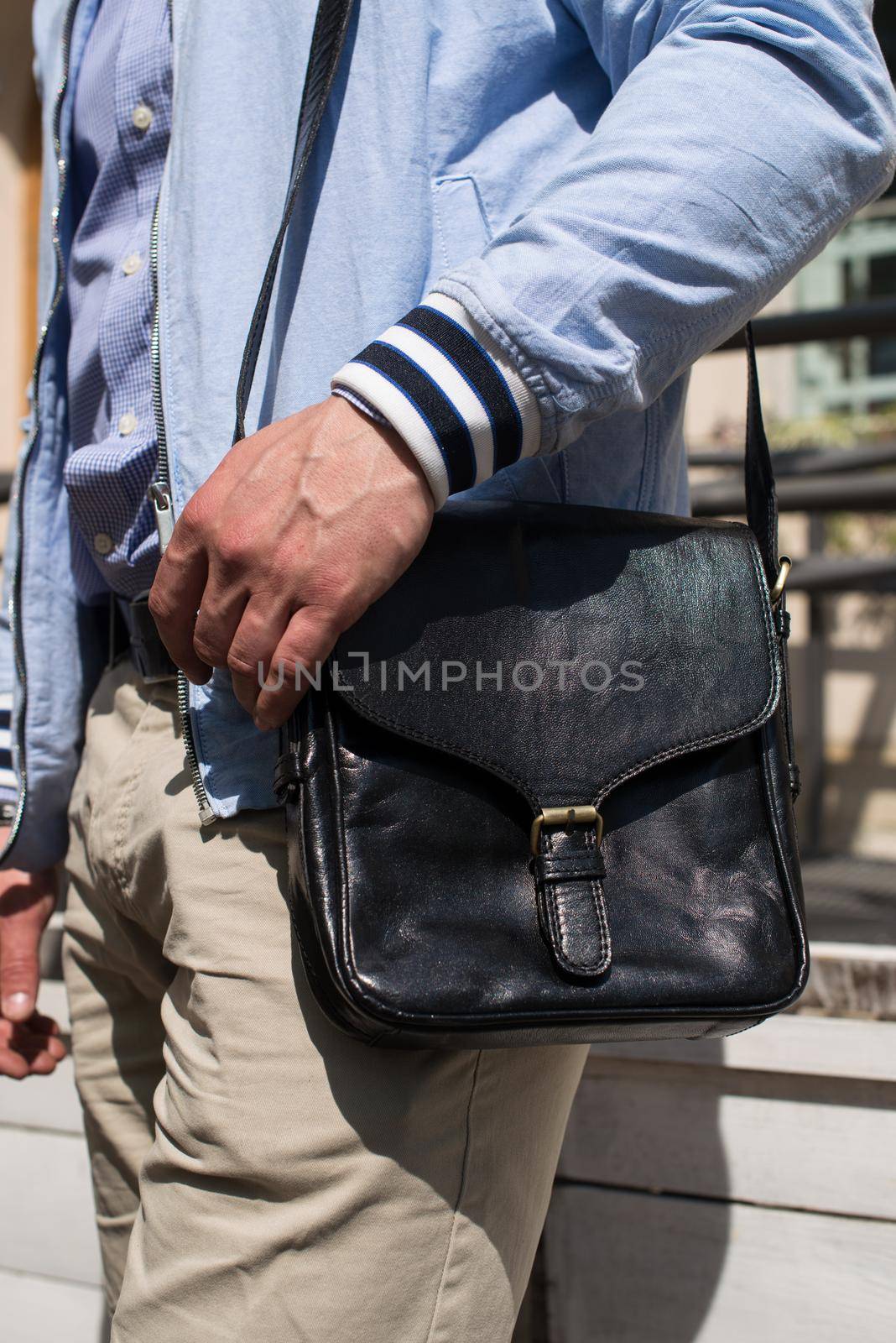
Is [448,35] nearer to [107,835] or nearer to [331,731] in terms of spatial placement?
[331,731]

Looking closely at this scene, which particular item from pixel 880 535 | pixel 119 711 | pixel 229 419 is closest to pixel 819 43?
pixel 229 419

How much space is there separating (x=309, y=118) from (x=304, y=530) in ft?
1.26

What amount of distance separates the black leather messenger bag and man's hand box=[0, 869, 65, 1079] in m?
0.66

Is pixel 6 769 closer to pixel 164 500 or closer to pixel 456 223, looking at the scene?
pixel 164 500

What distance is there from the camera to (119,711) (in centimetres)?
109

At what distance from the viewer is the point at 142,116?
0.99 metres

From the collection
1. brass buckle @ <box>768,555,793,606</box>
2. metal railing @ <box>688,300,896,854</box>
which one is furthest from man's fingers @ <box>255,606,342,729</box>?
metal railing @ <box>688,300,896,854</box>

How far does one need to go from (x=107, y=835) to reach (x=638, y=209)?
0.71 m

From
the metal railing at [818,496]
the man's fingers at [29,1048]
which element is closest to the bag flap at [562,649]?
the man's fingers at [29,1048]

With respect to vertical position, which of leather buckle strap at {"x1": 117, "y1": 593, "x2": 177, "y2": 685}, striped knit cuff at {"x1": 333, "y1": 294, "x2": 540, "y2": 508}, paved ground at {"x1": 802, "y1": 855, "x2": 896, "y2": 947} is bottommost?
paved ground at {"x1": 802, "y1": 855, "x2": 896, "y2": 947}

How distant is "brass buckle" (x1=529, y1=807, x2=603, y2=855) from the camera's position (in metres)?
0.76

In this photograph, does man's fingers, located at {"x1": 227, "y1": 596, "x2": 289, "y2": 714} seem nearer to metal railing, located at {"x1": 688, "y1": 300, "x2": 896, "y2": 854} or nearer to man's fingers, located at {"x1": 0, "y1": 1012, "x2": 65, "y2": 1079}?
man's fingers, located at {"x1": 0, "y1": 1012, "x2": 65, "y2": 1079}

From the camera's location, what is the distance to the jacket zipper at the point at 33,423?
1.12m

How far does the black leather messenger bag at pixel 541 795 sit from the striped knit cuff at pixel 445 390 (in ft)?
0.32
